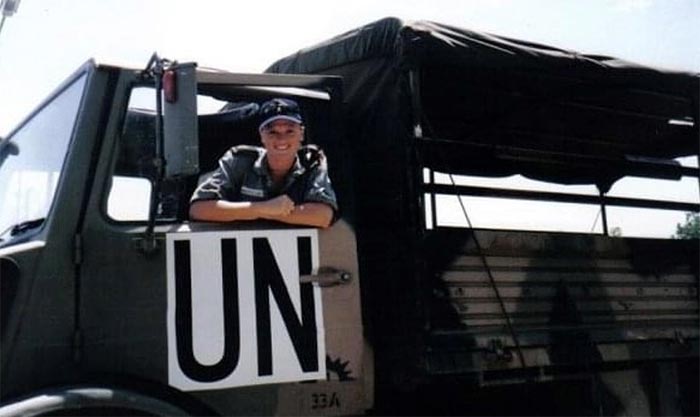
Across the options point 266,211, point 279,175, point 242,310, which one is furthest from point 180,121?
point 242,310

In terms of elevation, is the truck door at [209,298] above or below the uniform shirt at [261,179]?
below

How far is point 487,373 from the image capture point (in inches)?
126

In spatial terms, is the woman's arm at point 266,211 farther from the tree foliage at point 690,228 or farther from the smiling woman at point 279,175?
the tree foliage at point 690,228

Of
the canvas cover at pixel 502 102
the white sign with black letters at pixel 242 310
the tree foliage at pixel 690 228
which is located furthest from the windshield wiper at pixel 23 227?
the tree foliage at pixel 690 228

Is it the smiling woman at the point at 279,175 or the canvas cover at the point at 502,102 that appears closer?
the smiling woman at the point at 279,175

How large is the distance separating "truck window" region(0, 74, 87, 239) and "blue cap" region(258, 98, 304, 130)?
0.70 m

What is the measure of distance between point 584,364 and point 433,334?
2.77ft

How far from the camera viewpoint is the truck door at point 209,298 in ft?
8.73

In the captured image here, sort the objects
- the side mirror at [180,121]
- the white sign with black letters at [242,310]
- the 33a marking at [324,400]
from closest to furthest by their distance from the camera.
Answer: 1. the side mirror at [180,121]
2. the white sign with black letters at [242,310]
3. the 33a marking at [324,400]

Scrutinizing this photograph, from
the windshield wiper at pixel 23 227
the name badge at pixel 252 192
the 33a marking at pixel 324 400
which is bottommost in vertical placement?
the 33a marking at pixel 324 400

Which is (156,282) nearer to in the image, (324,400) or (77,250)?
(77,250)

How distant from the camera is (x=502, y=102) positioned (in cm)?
420

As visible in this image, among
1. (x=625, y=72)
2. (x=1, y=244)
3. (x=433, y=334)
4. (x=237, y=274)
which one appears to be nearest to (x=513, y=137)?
(x=625, y=72)

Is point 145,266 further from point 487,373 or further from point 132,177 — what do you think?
point 487,373
